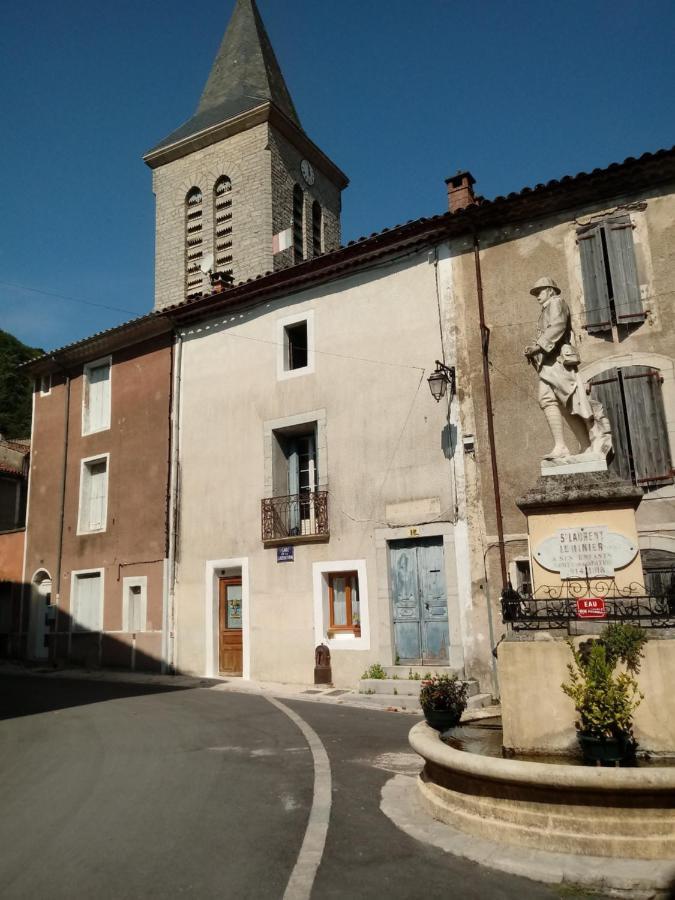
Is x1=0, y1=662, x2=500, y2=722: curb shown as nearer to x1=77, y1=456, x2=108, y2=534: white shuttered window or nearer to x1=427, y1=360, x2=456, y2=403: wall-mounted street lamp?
x1=77, y1=456, x2=108, y2=534: white shuttered window

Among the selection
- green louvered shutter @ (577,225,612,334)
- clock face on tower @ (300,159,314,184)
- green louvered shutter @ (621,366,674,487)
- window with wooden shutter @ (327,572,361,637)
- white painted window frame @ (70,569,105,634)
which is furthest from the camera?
clock face on tower @ (300,159,314,184)

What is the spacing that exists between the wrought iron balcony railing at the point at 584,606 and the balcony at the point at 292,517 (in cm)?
837

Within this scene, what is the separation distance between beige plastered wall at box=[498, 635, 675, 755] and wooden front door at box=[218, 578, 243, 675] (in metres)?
10.6

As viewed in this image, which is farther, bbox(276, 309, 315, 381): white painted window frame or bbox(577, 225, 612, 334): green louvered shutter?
bbox(276, 309, 315, 381): white painted window frame

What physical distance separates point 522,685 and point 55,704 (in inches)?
338

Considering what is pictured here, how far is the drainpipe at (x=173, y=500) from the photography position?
15.9 metres

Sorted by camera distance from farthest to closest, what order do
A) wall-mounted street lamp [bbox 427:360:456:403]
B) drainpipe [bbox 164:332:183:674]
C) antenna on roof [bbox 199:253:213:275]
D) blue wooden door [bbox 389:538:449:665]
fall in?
antenna on roof [bbox 199:253:213:275] → drainpipe [bbox 164:332:183:674] → wall-mounted street lamp [bbox 427:360:456:403] → blue wooden door [bbox 389:538:449:665]

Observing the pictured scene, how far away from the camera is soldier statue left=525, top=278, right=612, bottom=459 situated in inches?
258

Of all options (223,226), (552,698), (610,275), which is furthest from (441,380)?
(223,226)

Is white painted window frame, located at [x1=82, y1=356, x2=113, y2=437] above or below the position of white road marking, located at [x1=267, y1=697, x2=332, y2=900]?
above

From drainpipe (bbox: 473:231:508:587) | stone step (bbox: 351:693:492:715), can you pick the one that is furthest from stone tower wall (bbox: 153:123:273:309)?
stone step (bbox: 351:693:492:715)

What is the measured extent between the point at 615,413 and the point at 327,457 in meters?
5.57

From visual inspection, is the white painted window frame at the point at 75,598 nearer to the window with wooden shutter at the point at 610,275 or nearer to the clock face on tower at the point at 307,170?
the window with wooden shutter at the point at 610,275

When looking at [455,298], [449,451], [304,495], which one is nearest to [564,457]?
[449,451]
